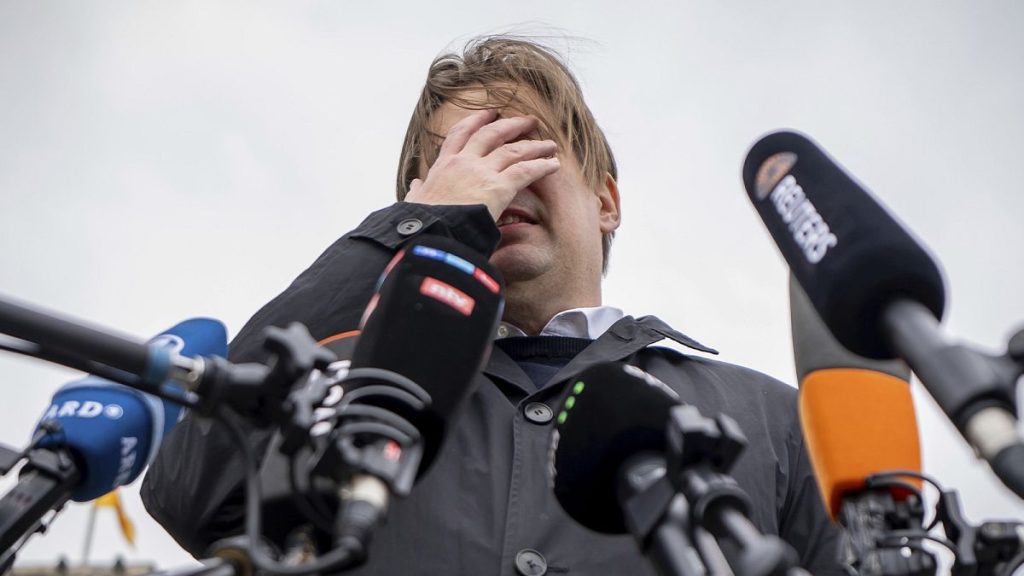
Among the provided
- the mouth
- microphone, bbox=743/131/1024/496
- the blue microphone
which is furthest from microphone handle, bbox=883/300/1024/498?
the mouth

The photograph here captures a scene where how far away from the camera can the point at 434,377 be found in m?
1.75

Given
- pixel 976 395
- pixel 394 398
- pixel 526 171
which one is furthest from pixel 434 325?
pixel 526 171

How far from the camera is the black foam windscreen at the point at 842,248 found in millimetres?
1581

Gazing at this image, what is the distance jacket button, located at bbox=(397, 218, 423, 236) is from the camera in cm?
262

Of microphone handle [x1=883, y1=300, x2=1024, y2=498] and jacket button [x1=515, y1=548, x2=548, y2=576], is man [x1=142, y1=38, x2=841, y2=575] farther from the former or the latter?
microphone handle [x1=883, y1=300, x2=1024, y2=498]

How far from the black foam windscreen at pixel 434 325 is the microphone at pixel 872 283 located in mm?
512

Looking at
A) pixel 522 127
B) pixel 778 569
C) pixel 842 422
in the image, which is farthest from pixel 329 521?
pixel 522 127

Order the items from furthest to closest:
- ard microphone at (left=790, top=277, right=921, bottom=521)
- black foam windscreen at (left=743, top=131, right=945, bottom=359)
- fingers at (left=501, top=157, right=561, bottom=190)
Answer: fingers at (left=501, top=157, right=561, bottom=190)
ard microphone at (left=790, top=277, right=921, bottom=521)
black foam windscreen at (left=743, top=131, right=945, bottom=359)

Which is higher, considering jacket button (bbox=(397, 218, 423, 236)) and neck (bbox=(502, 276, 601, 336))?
jacket button (bbox=(397, 218, 423, 236))

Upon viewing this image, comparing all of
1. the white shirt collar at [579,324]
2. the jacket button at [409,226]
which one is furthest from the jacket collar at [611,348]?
the jacket button at [409,226]

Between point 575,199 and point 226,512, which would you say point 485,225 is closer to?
point 226,512

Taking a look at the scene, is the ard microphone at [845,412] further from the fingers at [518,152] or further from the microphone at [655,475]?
the fingers at [518,152]

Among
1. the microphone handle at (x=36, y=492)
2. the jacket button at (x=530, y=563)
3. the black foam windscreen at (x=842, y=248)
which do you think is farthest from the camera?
the jacket button at (x=530, y=563)

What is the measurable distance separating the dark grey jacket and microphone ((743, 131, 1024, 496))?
86cm
